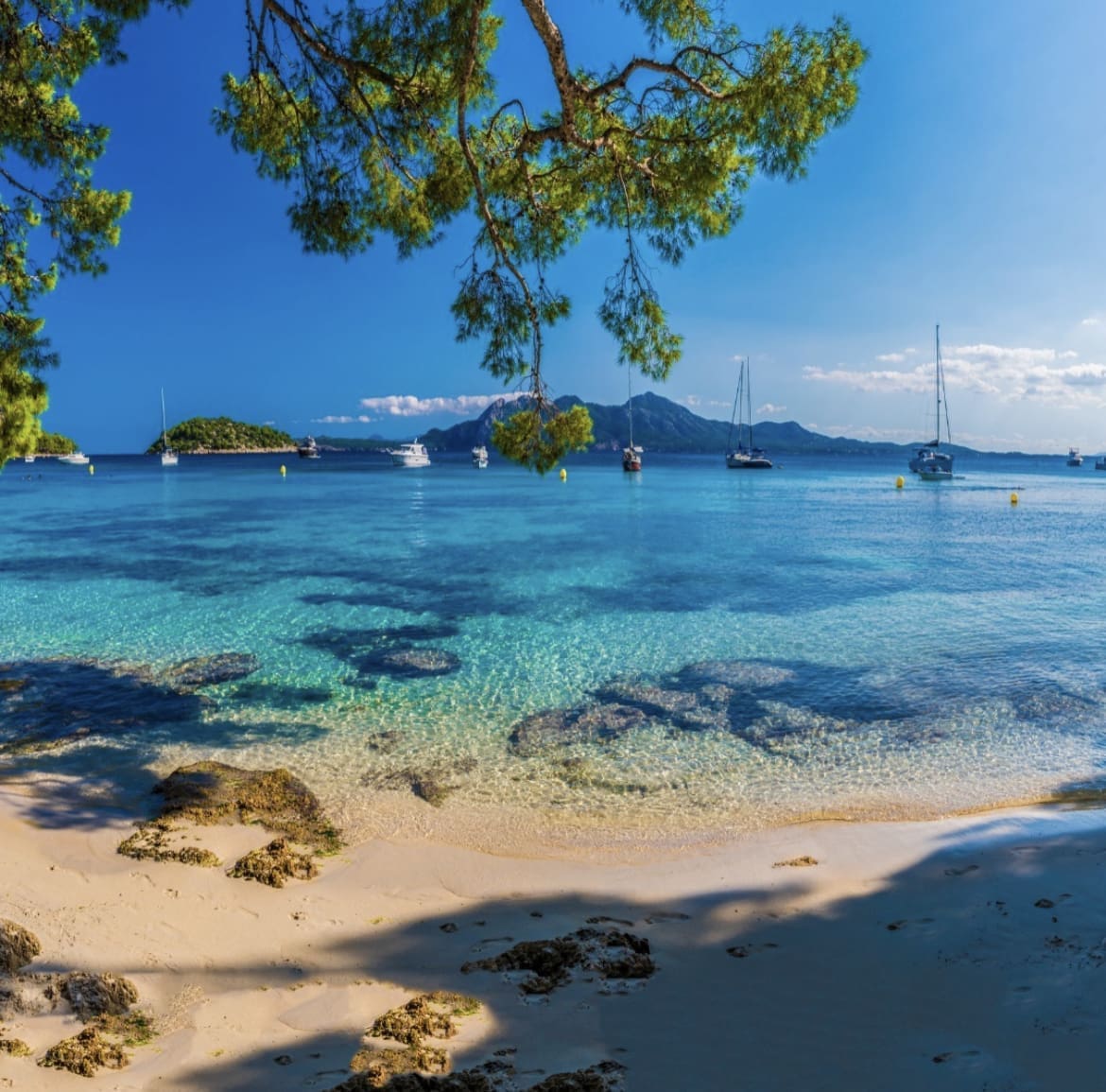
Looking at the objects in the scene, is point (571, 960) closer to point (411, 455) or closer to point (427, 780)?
point (427, 780)

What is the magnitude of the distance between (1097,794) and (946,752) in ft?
4.71

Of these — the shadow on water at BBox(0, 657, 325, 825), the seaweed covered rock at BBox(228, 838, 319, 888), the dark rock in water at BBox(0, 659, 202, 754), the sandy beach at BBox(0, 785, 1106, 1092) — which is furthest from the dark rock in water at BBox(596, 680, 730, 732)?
the dark rock in water at BBox(0, 659, 202, 754)

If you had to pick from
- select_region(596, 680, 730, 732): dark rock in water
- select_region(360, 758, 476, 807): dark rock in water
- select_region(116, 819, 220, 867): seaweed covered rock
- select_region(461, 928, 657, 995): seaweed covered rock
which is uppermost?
select_region(116, 819, 220, 867): seaweed covered rock

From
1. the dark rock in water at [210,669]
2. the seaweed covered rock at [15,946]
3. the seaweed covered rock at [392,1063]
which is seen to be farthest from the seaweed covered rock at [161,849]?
the dark rock in water at [210,669]

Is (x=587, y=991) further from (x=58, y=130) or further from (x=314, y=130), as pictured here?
(x=58, y=130)

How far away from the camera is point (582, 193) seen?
886cm

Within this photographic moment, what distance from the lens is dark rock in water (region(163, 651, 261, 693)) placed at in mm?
11039

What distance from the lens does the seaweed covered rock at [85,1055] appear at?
3.29 m

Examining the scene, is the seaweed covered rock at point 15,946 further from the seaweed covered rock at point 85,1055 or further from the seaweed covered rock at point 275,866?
the seaweed covered rock at point 275,866

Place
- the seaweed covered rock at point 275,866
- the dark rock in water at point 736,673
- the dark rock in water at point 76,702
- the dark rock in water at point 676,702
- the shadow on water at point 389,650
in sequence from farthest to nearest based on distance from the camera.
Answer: the shadow on water at point 389,650, the dark rock in water at point 736,673, the dark rock in water at point 676,702, the dark rock in water at point 76,702, the seaweed covered rock at point 275,866

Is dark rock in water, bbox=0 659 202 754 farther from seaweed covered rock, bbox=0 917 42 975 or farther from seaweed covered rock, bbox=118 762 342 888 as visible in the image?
seaweed covered rock, bbox=0 917 42 975

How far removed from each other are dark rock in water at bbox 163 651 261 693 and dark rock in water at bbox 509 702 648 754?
4.89 metres

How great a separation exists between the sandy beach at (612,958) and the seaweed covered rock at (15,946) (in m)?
0.10

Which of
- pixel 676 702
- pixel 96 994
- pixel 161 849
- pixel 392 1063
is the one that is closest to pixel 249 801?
pixel 161 849
